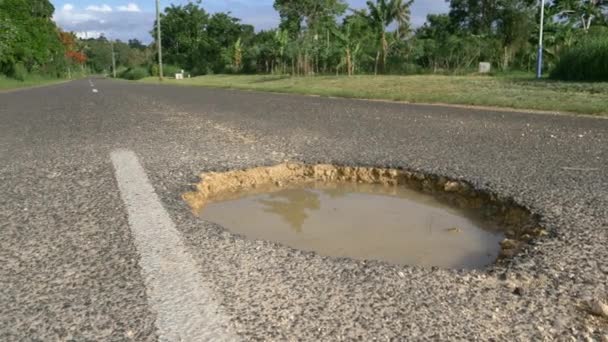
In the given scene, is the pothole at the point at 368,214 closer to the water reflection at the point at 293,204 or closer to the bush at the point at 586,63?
the water reflection at the point at 293,204

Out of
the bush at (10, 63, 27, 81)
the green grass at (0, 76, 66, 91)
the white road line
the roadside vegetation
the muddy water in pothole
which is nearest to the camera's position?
the white road line

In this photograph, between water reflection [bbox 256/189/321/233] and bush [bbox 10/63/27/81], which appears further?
bush [bbox 10/63/27/81]

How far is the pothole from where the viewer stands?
3.01 m

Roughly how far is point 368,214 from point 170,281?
6.39ft

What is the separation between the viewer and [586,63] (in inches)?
690

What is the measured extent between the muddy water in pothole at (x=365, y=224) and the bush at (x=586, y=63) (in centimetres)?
1555

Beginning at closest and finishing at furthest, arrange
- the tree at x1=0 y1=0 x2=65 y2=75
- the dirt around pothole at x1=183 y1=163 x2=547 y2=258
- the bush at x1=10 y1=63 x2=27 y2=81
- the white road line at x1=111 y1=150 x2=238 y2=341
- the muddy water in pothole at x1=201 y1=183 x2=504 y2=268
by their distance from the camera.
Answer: the white road line at x1=111 y1=150 x2=238 y2=341 → the muddy water in pothole at x1=201 y1=183 x2=504 y2=268 → the dirt around pothole at x1=183 y1=163 x2=547 y2=258 → the tree at x1=0 y1=0 x2=65 y2=75 → the bush at x1=10 y1=63 x2=27 y2=81

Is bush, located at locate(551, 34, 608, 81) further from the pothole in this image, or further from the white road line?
the white road line

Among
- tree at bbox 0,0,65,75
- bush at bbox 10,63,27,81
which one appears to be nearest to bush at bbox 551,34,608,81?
tree at bbox 0,0,65,75

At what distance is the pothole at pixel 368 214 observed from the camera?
3008mm

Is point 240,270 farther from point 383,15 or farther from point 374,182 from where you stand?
point 383,15

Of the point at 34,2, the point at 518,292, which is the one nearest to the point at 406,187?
the point at 518,292

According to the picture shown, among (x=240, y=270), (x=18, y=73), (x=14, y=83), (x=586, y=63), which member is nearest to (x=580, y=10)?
(x=586, y=63)

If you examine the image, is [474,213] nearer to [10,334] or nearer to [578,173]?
[578,173]
